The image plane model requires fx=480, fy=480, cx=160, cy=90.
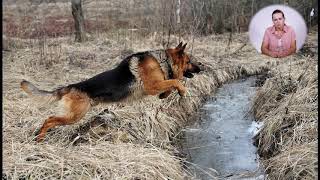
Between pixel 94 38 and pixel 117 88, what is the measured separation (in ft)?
30.3

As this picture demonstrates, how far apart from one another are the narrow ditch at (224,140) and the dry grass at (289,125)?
0.23 m

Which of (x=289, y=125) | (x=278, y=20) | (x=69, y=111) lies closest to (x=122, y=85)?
(x=69, y=111)

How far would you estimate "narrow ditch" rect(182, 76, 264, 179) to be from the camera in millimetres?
6352

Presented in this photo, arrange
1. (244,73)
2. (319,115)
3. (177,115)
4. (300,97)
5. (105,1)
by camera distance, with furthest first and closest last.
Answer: (105,1), (244,73), (177,115), (300,97), (319,115)

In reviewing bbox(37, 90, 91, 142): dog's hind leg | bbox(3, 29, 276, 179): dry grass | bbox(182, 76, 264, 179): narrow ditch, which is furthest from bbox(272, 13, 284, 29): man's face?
bbox(37, 90, 91, 142): dog's hind leg

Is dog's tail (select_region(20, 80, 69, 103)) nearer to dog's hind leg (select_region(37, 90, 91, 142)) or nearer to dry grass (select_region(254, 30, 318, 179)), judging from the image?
dog's hind leg (select_region(37, 90, 91, 142))

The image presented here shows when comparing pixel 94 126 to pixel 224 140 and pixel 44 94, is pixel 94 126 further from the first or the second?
pixel 224 140

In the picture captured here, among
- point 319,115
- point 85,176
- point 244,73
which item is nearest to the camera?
point 85,176

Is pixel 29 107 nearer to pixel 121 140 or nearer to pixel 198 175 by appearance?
pixel 121 140

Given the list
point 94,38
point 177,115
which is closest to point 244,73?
point 177,115

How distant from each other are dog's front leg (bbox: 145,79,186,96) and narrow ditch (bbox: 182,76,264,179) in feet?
3.22

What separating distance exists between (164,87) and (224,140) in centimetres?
172

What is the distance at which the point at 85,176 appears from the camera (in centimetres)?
522

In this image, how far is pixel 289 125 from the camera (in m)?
6.88
